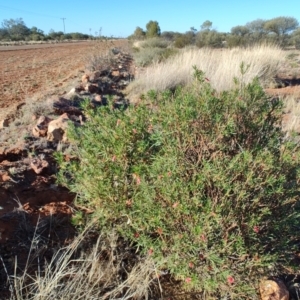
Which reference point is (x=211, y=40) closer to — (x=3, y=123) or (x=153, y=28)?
(x=153, y=28)

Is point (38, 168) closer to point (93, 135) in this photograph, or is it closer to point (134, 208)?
point (93, 135)

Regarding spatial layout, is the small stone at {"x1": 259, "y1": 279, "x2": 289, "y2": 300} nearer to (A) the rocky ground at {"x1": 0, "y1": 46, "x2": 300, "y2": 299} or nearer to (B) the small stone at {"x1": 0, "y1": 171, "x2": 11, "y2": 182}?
(A) the rocky ground at {"x1": 0, "y1": 46, "x2": 300, "y2": 299}

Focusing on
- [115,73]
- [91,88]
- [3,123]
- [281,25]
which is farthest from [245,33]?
[3,123]

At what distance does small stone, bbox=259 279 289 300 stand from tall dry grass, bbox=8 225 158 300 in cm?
68

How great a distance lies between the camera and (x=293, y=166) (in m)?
2.09

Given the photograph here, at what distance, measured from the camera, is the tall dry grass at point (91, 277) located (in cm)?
201

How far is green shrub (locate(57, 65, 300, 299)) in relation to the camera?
1.98 metres

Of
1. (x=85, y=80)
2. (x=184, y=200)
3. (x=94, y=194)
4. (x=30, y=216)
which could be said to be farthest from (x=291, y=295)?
(x=85, y=80)

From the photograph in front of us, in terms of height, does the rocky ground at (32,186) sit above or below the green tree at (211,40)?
above

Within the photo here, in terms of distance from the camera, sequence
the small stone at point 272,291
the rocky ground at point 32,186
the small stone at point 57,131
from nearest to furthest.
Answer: the small stone at point 272,291
the rocky ground at point 32,186
the small stone at point 57,131

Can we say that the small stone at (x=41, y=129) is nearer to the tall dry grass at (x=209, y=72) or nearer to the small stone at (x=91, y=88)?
the small stone at (x=91, y=88)

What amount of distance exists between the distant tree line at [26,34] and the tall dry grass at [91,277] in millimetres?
53981

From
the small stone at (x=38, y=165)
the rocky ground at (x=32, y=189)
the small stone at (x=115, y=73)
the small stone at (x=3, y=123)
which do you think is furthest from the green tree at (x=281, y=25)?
the small stone at (x=38, y=165)

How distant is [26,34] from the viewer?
215ft
